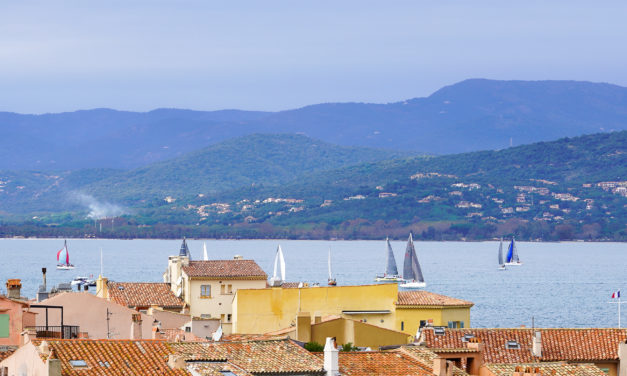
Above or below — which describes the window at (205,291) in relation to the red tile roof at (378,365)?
above

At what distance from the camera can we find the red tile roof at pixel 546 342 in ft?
110

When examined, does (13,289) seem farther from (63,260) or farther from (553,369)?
(63,260)

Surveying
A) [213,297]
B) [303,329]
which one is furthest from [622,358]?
[213,297]

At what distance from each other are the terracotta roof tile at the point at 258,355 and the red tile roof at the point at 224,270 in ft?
94.0

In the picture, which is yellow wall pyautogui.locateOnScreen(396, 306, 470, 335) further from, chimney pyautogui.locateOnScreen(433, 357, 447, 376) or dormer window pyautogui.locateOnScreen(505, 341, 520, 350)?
chimney pyautogui.locateOnScreen(433, 357, 447, 376)

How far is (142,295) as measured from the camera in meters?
54.0

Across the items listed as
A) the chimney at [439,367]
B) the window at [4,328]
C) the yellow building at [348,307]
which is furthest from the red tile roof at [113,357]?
the yellow building at [348,307]

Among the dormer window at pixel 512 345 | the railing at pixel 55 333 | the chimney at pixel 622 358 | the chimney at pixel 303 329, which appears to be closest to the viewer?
the railing at pixel 55 333

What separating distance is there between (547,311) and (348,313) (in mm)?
62715

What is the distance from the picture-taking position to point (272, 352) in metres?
26.8

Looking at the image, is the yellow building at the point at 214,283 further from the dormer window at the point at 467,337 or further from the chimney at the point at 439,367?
the chimney at the point at 439,367

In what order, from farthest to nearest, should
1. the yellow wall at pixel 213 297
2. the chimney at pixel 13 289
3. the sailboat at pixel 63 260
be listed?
the sailboat at pixel 63 260, the yellow wall at pixel 213 297, the chimney at pixel 13 289

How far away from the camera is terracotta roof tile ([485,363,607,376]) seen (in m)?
28.8

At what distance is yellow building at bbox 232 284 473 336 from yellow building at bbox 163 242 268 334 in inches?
265
